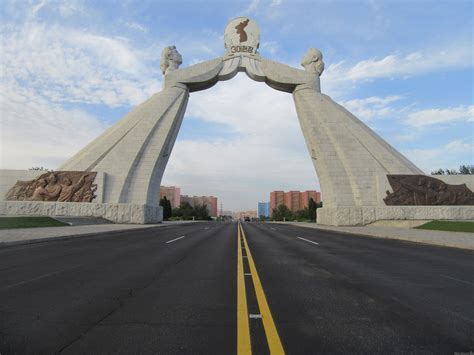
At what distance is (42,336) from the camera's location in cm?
322

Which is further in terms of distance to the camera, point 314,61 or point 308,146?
point 314,61

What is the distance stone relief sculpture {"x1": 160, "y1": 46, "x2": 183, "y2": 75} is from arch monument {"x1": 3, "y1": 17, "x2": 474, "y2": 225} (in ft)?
0.42

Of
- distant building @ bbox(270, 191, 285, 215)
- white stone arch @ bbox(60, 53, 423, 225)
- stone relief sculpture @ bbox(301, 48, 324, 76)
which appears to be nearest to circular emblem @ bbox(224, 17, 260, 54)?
→ white stone arch @ bbox(60, 53, 423, 225)

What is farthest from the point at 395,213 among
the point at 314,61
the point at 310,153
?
the point at 314,61

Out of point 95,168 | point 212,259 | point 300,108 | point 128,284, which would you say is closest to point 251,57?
point 300,108

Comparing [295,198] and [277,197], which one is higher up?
[277,197]

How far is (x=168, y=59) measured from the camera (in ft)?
132

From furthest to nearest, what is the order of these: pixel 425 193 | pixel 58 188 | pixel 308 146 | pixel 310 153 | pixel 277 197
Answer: pixel 277 197
pixel 308 146
pixel 310 153
pixel 58 188
pixel 425 193

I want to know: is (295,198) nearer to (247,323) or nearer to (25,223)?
(25,223)

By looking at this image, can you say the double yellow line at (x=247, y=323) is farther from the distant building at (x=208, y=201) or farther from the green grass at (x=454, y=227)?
the distant building at (x=208, y=201)

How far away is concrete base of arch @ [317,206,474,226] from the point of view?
28625 mm

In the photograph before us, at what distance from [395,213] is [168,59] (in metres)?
32.4

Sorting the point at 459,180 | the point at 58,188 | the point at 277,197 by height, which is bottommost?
the point at 58,188

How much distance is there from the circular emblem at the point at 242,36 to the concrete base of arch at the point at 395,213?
2552cm
